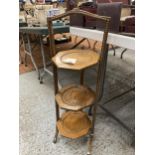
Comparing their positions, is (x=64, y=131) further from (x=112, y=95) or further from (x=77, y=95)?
(x=112, y=95)

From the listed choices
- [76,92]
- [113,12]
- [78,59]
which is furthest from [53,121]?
[113,12]

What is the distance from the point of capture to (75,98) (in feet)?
4.52

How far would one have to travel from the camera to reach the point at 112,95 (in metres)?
2.14

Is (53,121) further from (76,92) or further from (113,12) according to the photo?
(113,12)

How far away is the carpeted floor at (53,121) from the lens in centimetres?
144

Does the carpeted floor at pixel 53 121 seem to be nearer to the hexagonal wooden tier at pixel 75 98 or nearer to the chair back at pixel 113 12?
the hexagonal wooden tier at pixel 75 98

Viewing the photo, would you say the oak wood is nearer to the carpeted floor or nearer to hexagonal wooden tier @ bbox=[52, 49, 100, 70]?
the carpeted floor

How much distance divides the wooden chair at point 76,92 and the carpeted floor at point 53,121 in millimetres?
97

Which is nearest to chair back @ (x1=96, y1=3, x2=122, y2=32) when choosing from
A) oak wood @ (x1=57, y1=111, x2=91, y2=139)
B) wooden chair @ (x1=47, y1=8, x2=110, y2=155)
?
wooden chair @ (x1=47, y1=8, x2=110, y2=155)

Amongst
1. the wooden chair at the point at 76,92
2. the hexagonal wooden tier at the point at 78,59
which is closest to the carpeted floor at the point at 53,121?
the wooden chair at the point at 76,92

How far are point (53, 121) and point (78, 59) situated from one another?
0.76 metres

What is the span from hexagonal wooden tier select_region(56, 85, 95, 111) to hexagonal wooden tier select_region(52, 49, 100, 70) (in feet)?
0.99
